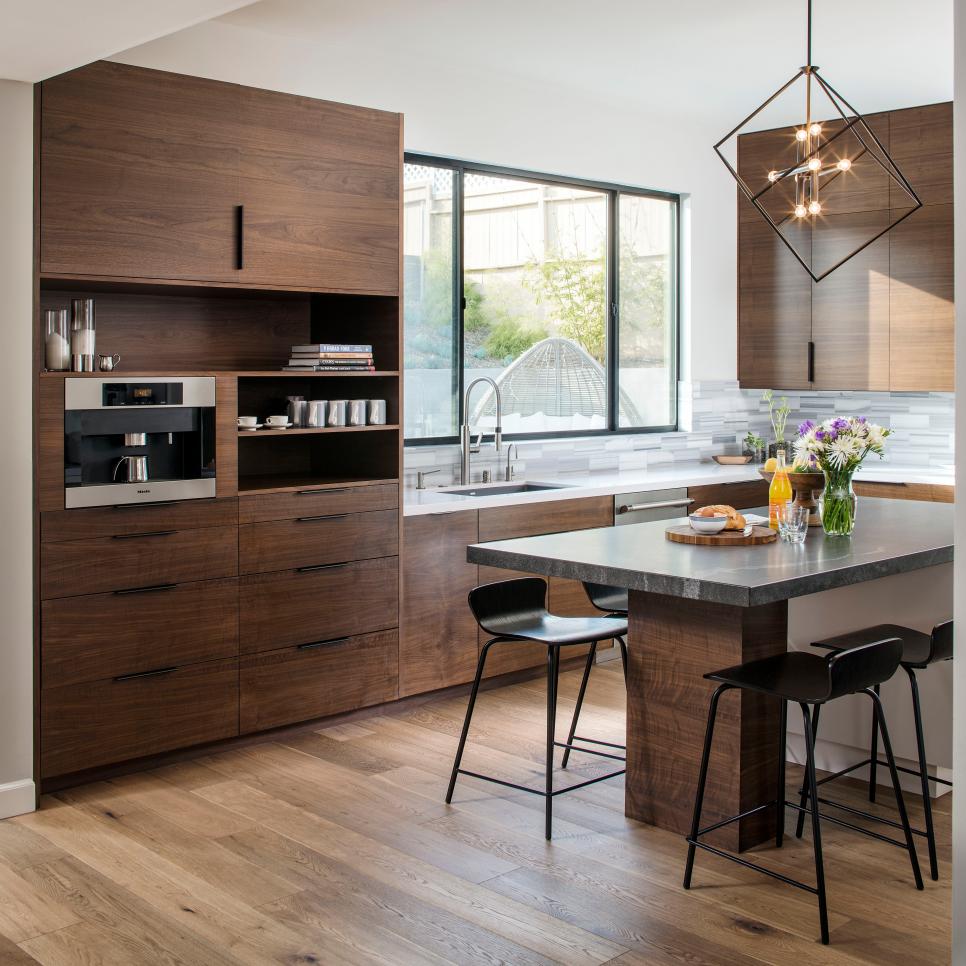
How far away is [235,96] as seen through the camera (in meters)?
4.19

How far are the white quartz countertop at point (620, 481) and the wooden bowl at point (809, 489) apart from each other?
4.54 feet

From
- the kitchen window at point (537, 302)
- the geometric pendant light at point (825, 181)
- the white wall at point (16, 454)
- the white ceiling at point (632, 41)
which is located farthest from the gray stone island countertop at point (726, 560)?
the geometric pendant light at point (825, 181)

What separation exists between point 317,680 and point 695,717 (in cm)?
167

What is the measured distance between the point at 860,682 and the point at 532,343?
3.37m

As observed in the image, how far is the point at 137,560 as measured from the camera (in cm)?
396

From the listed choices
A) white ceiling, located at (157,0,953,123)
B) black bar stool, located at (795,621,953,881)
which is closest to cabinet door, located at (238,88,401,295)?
white ceiling, located at (157,0,953,123)

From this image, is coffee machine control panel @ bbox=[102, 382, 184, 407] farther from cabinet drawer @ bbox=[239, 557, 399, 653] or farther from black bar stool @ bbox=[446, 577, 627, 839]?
black bar stool @ bbox=[446, 577, 627, 839]

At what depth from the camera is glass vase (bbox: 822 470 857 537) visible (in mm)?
3852

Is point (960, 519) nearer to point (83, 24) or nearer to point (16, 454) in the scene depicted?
point (83, 24)

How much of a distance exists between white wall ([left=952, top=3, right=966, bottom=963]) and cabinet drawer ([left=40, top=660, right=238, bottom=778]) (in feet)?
9.72

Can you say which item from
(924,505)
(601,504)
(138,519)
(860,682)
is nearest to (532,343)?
(601,504)

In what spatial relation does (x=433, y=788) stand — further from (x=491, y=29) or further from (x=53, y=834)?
(x=491, y=29)

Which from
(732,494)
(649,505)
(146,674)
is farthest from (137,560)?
(732,494)

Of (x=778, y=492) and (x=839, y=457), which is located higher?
(x=839, y=457)
